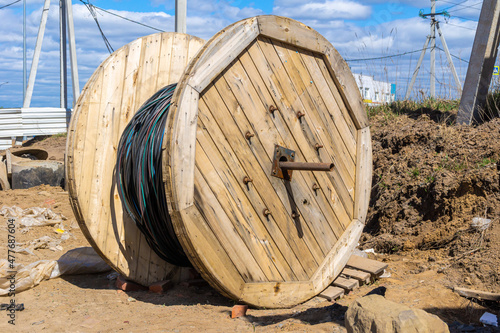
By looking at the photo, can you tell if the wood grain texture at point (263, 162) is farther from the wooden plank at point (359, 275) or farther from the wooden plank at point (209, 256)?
the wooden plank at point (359, 275)

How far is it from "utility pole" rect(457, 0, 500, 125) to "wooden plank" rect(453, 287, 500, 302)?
11.0ft

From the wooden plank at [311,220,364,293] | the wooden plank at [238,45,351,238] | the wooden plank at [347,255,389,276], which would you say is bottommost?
the wooden plank at [347,255,389,276]

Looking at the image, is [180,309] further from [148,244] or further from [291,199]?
[291,199]

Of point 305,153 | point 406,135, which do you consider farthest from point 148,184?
point 406,135

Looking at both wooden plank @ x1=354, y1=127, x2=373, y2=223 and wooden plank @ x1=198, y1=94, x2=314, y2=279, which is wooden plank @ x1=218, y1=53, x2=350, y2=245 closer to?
wooden plank @ x1=198, y1=94, x2=314, y2=279

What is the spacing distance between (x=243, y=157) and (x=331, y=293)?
1373 millimetres

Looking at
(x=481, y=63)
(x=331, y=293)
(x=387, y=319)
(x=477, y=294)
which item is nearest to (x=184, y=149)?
(x=387, y=319)

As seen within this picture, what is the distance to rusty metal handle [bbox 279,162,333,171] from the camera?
124 inches

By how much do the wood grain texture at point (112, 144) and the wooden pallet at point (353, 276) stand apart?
1332 mm

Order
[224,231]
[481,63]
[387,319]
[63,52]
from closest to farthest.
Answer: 1. [387,319]
2. [224,231]
3. [481,63]
4. [63,52]

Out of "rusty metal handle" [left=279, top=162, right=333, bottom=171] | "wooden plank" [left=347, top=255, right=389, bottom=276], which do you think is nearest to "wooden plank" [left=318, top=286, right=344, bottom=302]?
"wooden plank" [left=347, top=255, right=389, bottom=276]

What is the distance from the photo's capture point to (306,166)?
321cm

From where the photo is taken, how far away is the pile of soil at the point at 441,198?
4129 millimetres

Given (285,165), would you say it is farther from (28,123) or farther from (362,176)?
(28,123)
